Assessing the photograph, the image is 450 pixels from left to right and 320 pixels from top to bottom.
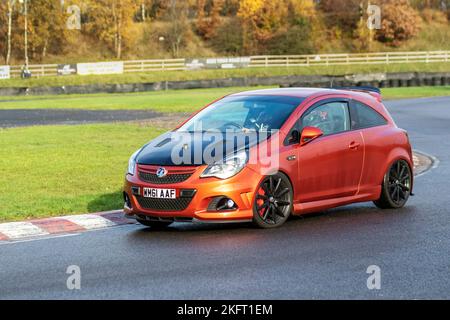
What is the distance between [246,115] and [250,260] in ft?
8.96

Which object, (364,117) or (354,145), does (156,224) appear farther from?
(364,117)

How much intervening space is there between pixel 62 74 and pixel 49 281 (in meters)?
53.8

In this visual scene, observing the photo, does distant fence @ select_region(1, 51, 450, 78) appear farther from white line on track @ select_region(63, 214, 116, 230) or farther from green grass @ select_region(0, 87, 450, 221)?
white line on track @ select_region(63, 214, 116, 230)

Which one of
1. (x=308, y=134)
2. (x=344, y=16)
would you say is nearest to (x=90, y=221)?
(x=308, y=134)

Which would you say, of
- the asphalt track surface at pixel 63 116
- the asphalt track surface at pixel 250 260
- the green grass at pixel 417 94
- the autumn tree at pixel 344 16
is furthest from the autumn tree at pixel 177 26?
the asphalt track surface at pixel 250 260

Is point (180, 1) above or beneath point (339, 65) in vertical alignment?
above

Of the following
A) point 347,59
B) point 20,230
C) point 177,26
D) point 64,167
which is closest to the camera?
point 20,230

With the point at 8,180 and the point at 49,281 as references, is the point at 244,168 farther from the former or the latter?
the point at 8,180

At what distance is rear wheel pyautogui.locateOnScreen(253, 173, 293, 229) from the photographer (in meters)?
9.27

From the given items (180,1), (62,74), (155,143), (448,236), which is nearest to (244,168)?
(155,143)

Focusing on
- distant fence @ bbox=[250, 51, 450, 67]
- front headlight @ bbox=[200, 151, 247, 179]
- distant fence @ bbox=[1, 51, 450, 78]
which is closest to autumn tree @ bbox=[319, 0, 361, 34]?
distant fence @ bbox=[1, 51, 450, 78]

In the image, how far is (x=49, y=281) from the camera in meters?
7.04

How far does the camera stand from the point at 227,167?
9156 mm

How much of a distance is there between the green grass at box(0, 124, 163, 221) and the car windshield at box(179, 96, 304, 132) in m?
1.87
